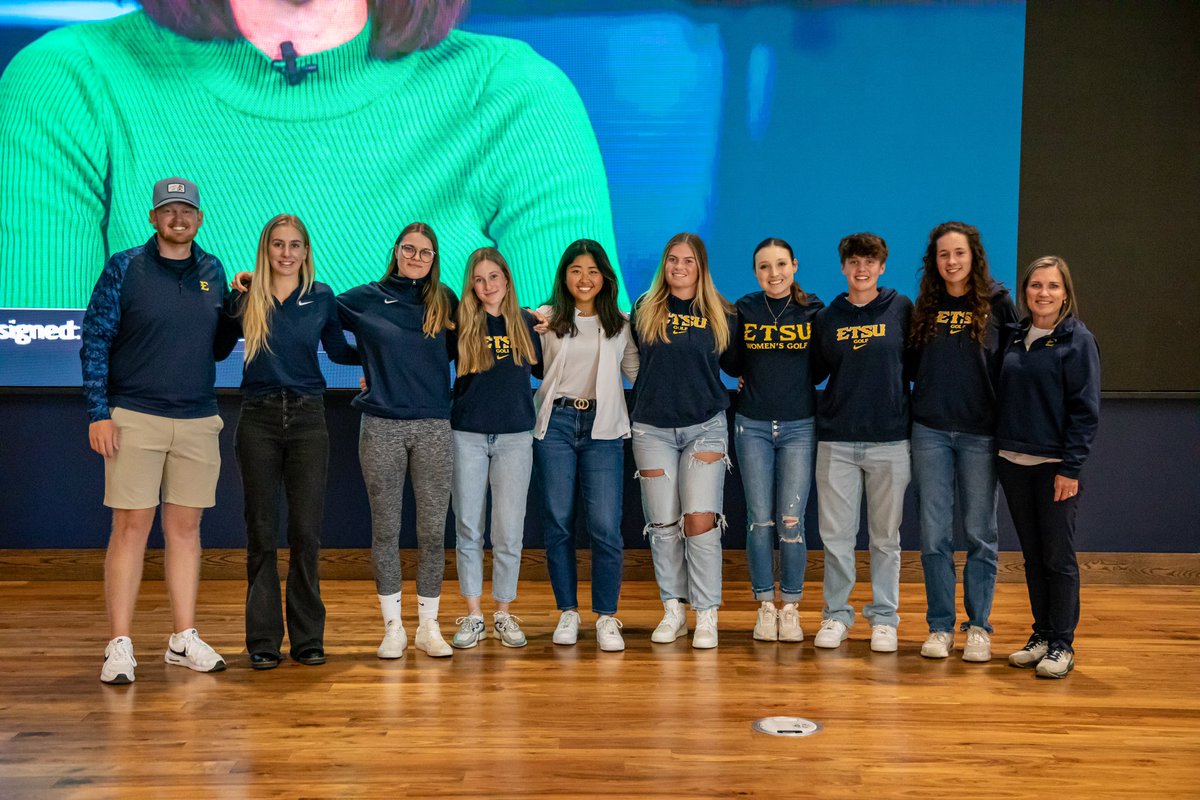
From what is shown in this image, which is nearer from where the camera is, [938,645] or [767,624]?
[938,645]

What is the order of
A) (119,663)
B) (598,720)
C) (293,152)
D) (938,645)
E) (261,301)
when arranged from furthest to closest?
(293,152), (938,645), (261,301), (119,663), (598,720)

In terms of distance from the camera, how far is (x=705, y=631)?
380 cm

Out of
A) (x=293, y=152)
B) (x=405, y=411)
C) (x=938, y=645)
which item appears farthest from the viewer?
(x=293, y=152)

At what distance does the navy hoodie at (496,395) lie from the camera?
3691 mm

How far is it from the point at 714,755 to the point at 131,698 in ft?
5.75

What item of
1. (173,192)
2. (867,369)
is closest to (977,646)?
(867,369)

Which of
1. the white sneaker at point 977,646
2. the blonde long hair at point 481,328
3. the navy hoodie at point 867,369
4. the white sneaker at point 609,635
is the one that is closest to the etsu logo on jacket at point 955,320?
the navy hoodie at point 867,369

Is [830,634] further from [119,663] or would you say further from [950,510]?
[119,663]

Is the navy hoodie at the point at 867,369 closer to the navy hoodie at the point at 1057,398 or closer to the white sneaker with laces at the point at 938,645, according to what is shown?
the navy hoodie at the point at 1057,398

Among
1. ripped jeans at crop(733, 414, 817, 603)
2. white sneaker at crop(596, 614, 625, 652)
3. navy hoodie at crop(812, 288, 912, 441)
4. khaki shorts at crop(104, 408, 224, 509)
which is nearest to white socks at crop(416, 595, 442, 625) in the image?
white sneaker at crop(596, 614, 625, 652)

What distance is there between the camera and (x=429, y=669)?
3.50 m

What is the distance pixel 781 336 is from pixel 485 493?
118cm

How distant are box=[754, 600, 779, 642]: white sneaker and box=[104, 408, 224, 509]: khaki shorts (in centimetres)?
198

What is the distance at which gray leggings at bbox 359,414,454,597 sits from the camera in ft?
11.7
